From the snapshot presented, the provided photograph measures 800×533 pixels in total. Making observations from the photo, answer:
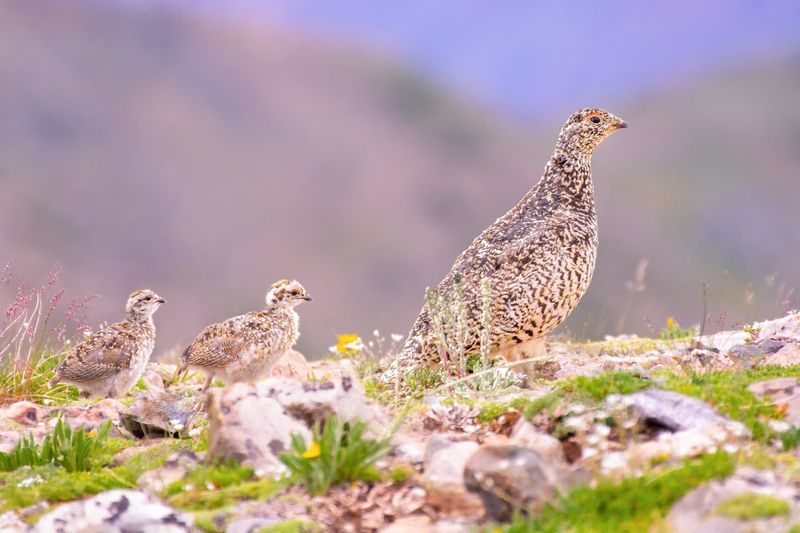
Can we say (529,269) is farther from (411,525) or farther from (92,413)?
(411,525)

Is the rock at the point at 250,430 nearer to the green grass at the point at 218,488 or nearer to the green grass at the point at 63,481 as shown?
the green grass at the point at 218,488

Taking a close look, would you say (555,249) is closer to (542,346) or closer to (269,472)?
(542,346)

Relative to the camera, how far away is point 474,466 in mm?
4996

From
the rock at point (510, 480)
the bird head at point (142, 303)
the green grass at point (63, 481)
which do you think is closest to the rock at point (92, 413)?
the green grass at point (63, 481)

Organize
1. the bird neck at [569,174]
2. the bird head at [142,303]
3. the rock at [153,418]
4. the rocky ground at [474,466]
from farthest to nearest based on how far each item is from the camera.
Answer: the bird head at [142,303]
the bird neck at [569,174]
the rock at [153,418]
the rocky ground at [474,466]

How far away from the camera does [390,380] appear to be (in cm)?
970

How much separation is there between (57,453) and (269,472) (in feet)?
6.51

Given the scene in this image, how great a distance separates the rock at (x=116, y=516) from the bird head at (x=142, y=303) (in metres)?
5.22

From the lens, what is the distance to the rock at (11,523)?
5.79 m

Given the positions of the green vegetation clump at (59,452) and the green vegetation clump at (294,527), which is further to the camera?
the green vegetation clump at (59,452)

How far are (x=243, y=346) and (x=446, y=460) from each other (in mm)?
4892

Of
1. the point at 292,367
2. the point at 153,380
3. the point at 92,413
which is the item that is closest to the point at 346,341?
the point at 292,367

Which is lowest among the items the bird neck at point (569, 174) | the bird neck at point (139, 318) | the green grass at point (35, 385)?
the green grass at point (35, 385)

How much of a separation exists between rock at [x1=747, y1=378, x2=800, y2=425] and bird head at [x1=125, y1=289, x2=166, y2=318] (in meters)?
6.88
